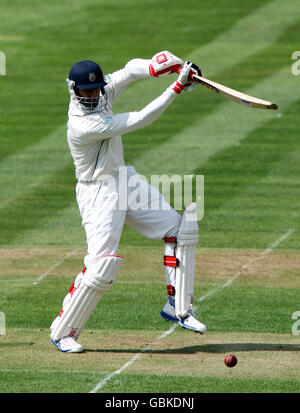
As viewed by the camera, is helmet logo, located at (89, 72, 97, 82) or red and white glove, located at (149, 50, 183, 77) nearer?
helmet logo, located at (89, 72, 97, 82)

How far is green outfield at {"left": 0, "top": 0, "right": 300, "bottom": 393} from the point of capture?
886 centimetres

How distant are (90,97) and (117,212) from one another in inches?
44.0

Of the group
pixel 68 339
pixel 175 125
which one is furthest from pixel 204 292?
pixel 175 125

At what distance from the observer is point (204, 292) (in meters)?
11.4

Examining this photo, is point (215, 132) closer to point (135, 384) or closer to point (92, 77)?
point (92, 77)

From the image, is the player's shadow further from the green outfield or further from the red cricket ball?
the red cricket ball

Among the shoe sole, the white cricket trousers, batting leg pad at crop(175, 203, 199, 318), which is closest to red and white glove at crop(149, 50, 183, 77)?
the white cricket trousers

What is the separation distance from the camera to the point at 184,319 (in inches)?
376

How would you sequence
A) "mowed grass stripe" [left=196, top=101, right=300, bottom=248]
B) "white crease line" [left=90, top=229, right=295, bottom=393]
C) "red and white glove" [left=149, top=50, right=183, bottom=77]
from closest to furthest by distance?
"white crease line" [left=90, top=229, right=295, bottom=393], "red and white glove" [left=149, top=50, right=183, bottom=77], "mowed grass stripe" [left=196, top=101, right=300, bottom=248]

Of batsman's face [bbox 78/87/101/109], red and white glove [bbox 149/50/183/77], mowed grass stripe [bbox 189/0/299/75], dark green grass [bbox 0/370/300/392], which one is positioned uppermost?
mowed grass stripe [bbox 189/0/299/75]

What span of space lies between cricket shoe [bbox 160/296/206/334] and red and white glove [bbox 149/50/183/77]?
2.24m

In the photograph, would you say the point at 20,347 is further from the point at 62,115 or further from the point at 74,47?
the point at 74,47
